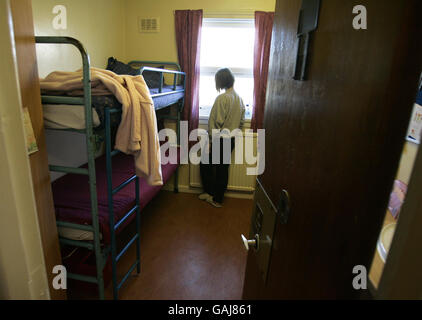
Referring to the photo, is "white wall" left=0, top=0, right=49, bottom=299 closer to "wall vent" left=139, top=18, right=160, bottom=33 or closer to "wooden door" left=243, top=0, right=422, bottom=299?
"wooden door" left=243, top=0, right=422, bottom=299

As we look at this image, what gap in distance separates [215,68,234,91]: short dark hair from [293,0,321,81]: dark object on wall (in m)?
2.35

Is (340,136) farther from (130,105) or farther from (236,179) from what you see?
(236,179)

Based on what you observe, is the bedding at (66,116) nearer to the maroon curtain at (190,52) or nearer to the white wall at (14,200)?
the white wall at (14,200)

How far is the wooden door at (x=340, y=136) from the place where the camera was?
0.38 m

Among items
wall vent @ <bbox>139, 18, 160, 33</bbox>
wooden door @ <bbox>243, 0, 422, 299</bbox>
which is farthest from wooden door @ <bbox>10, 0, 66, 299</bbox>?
wall vent @ <bbox>139, 18, 160, 33</bbox>

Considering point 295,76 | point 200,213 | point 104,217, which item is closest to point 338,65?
point 295,76

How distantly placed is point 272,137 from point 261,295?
60 cm

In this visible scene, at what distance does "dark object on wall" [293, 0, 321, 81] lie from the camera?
59 centimetres

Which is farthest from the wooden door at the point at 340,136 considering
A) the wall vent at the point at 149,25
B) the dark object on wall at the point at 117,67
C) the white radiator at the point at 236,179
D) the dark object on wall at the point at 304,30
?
the wall vent at the point at 149,25

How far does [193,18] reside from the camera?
2986 mm

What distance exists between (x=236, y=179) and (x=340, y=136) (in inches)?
116

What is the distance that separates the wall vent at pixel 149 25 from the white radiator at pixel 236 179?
1.83 m

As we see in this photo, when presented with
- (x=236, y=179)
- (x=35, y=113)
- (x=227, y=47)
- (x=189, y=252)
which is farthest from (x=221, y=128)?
(x=35, y=113)

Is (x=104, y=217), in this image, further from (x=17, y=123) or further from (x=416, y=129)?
(x=416, y=129)
